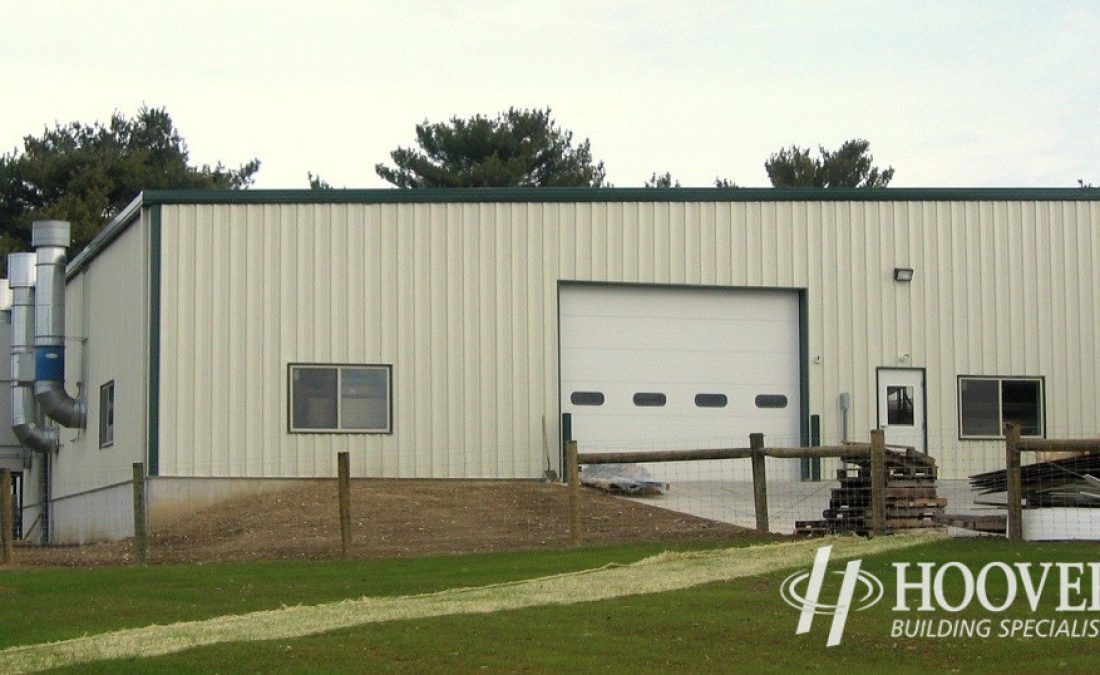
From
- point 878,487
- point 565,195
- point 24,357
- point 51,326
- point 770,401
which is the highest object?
point 565,195

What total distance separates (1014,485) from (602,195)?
10.3 m

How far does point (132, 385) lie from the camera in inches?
1052

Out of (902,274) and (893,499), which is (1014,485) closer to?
(893,499)

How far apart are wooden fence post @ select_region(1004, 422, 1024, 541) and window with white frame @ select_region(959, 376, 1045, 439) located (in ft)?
29.7

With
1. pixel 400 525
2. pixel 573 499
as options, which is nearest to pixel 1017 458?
pixel 573 499

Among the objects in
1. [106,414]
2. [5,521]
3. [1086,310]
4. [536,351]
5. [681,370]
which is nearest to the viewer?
[5,521]

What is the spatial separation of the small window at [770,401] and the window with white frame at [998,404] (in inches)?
118

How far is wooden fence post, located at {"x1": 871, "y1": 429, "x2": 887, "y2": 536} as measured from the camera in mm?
19859

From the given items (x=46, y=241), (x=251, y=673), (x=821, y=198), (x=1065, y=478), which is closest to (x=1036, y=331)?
(x=821, y=198)

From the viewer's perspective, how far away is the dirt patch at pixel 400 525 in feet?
71.1

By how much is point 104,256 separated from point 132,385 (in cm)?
403

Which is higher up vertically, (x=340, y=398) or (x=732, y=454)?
(x=340, y=398)

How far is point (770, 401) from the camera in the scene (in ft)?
92.3

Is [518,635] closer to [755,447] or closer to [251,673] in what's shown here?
[251,673]
